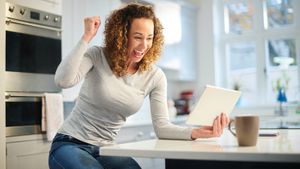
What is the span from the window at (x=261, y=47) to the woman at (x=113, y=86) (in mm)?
3172

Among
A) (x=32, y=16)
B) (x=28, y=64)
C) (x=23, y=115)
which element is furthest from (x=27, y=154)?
A: (x=32, y=16)

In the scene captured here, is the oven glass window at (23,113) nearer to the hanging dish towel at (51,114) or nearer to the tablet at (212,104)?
the hanging dish towel at (51,114)

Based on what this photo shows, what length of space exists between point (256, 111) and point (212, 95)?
11.7 ft

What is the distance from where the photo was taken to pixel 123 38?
1671 millimetres

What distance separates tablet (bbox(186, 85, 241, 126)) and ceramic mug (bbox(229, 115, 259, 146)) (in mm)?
185

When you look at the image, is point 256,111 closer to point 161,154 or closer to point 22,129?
point 22,129

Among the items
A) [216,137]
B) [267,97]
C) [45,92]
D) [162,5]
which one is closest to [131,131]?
[45,92]

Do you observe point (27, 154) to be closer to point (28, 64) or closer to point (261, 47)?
point (28, 64)

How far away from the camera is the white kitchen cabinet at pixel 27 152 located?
224cm

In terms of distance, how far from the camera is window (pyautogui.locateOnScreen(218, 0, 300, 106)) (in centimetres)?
468

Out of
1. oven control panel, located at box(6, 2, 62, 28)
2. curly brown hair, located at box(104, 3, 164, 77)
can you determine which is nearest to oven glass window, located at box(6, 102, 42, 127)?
oven control panel, located at box(6, 2, 62, 28)

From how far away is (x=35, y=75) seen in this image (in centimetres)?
246

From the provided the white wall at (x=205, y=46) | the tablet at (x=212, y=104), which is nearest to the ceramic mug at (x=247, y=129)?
the tablet at (x=212, y=104)

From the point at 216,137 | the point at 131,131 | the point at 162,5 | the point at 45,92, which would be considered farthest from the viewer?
the point at 162,5
